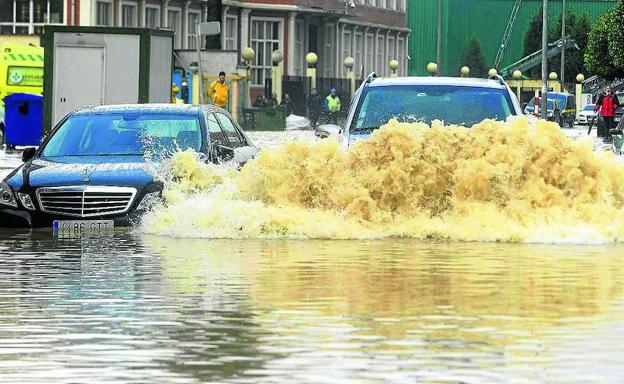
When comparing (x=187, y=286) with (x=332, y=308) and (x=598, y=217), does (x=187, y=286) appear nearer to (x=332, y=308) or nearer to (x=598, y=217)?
(x=332, y=308)

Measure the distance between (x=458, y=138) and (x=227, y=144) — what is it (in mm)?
2968

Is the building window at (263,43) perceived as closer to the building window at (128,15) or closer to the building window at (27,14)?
the building window at (128,15)

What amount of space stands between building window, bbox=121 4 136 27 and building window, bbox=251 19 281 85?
1261cm

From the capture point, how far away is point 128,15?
6850cm

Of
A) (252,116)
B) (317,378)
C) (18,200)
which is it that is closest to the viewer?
(317,378)

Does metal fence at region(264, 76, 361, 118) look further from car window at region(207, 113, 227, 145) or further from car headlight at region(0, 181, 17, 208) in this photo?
car headlight at region(0, 181, 17, 208)

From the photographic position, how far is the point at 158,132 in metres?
20.7

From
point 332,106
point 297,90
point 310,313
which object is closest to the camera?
point 310,313

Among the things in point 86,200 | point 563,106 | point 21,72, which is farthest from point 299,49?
point 86,200

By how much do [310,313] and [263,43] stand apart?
7128 centimetres

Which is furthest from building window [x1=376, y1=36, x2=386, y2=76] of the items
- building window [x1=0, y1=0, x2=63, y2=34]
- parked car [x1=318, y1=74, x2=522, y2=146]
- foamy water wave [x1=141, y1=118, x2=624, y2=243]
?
foamy water wave [x1=141, y1=118, x2=624, y2=243]

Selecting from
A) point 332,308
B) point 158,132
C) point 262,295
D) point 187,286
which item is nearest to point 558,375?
point 332,308

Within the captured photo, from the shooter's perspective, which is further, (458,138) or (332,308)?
(458,138)

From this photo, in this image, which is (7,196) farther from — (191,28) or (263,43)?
(263,43)
